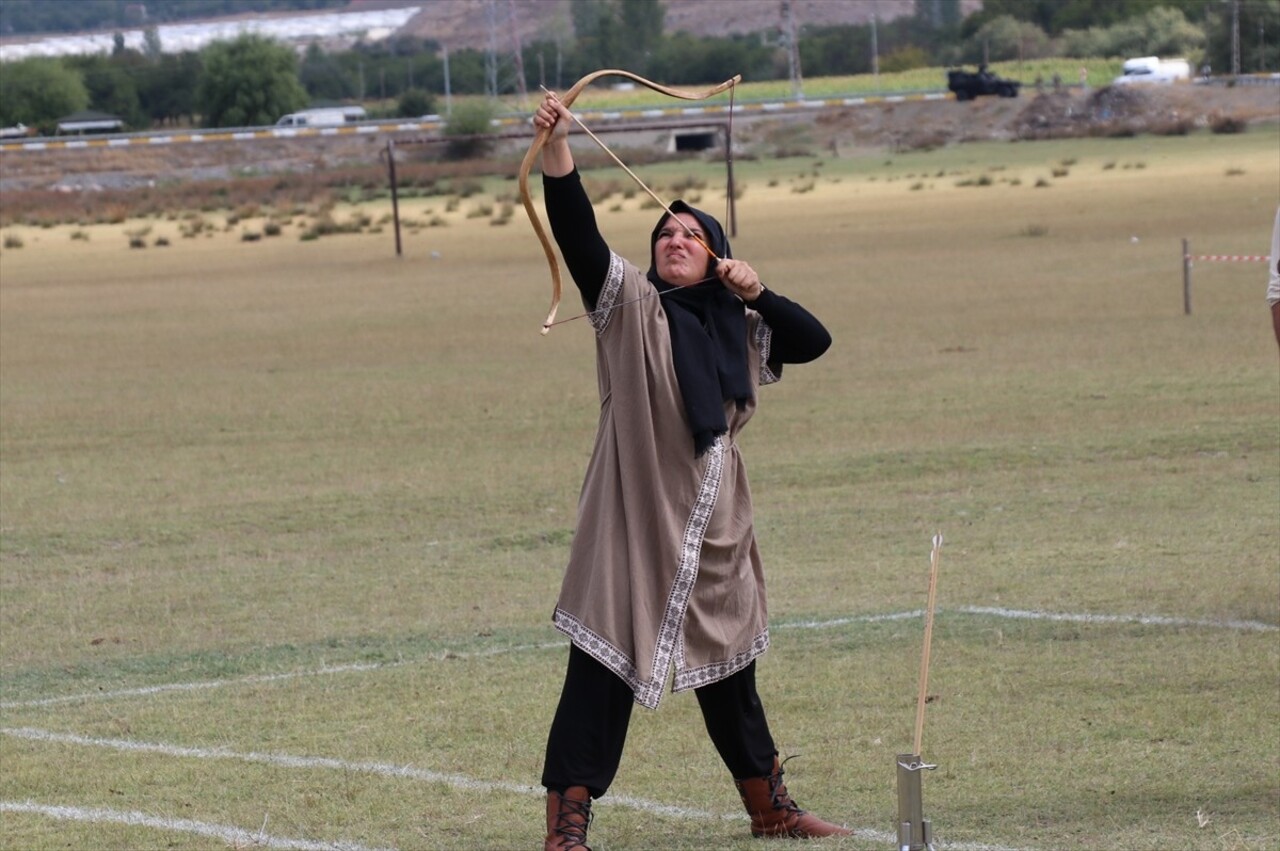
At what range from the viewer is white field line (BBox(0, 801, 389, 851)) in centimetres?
530

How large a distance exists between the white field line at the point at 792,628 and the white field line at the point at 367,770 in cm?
61

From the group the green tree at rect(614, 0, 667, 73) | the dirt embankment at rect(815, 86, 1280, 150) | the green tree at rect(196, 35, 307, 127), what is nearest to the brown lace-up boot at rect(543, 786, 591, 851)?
the dirt embankment at rect(815, 86, 1280, 150)

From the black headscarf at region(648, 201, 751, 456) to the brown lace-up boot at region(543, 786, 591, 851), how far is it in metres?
0.97

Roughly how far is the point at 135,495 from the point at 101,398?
590 centimetres

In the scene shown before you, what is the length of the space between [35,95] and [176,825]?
110m

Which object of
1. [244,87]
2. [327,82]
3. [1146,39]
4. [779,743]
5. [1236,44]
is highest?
[327,82]

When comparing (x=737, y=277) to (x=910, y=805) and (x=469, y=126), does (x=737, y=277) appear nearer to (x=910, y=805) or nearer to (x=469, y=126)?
(x=910, y=805)

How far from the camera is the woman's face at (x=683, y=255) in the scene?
504 cm

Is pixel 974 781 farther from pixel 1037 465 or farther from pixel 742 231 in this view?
pixel 742 231

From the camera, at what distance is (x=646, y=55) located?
333 ft

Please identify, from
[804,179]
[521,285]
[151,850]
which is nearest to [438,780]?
[151,850]

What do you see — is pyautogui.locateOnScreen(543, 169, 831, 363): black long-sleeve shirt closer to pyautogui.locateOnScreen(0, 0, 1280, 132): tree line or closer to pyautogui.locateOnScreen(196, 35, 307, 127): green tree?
pyautogui.locateOnScreen(0, 0, 1280, 132): tree line

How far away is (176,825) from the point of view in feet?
18.2

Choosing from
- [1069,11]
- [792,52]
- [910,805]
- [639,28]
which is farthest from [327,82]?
[910,805]
